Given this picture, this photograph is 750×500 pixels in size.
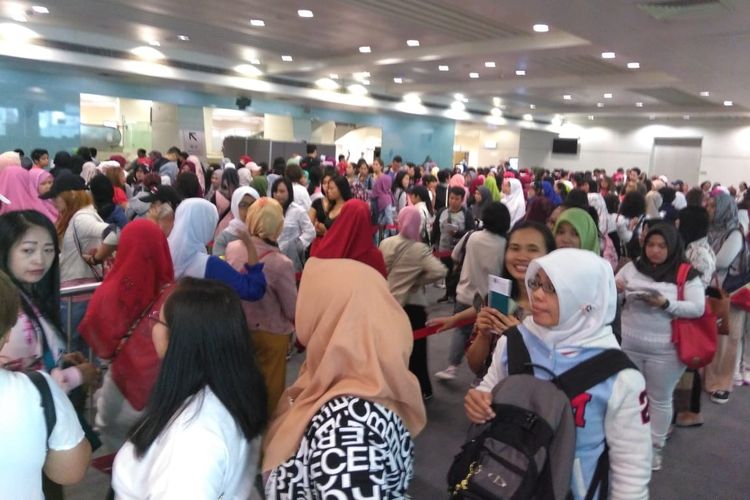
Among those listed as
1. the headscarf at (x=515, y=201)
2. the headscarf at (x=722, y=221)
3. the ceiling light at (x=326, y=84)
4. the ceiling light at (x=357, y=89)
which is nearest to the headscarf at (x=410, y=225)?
the headscarf at (x=722, y=221)

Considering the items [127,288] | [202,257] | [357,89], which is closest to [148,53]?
[357,89]

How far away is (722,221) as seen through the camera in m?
5.30

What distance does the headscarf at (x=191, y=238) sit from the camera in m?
3.38

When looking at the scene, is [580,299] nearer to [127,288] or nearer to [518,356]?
[518,356]

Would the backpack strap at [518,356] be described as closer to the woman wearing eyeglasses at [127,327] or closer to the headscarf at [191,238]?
the woman wearing eyeglasses at [127,327]

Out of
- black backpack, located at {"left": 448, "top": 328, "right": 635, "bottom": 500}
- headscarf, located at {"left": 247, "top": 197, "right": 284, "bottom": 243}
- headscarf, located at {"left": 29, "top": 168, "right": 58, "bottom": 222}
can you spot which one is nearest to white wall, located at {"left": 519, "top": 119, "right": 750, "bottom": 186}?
headscarf, located at {"left": 29, "top": 168, "right": 58, "bottom": 222}

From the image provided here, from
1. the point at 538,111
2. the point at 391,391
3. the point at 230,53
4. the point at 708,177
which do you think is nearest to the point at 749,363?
the point at 391,391

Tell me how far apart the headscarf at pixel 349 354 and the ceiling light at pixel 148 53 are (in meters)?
13.8

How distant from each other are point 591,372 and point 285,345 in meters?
2.13

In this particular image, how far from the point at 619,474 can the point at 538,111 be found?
1029 inches

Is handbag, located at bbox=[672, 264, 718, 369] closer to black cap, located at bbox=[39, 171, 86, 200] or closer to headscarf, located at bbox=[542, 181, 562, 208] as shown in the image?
black cap, located at bbox=[39, 171, 86, 200]

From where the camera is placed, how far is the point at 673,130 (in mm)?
27047

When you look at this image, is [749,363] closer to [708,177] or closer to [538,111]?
[538,111]

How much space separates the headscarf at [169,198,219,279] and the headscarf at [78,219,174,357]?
56 cm
